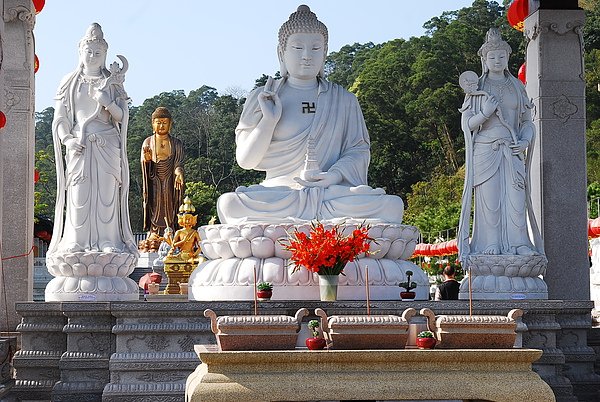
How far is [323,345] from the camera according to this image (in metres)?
6.18

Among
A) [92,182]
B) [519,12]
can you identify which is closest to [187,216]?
[92,182]

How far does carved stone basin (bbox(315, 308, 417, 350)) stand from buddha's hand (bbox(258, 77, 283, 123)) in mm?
4253

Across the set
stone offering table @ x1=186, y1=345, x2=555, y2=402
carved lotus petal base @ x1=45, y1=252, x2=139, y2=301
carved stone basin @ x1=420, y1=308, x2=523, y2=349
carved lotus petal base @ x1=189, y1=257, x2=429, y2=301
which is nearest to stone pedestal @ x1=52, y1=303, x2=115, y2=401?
carved lotus petal base @ x1=45, y1=252, x2=139, y2=301

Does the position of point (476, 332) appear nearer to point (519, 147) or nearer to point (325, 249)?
point (325, 249)

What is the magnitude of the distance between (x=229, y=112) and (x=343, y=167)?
31458 mm

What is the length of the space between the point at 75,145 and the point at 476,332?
4.33 m

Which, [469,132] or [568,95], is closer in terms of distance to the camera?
[469,132]

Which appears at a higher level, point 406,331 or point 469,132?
point 469,132

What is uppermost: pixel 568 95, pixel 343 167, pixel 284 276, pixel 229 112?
A: pixel 229 112

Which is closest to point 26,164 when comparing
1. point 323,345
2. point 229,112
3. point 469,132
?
point 469,132

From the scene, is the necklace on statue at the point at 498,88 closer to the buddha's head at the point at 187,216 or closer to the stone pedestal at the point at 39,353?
the stone pedestal at the point at 39,353

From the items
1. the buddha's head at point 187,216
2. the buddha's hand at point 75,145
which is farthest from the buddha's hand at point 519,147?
the buddha's head at point 187,216

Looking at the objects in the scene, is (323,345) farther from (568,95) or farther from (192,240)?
(192,240)

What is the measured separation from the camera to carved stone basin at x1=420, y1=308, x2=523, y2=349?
6.21 m
